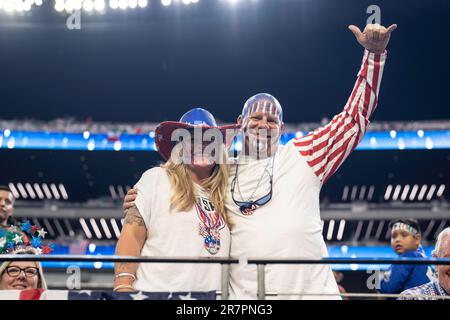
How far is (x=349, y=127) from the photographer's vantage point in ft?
6.84

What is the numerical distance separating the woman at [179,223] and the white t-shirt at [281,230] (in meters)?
0.06

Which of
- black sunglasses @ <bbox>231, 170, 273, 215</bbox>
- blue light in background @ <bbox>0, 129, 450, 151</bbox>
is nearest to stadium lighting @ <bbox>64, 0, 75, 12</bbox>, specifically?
blue light in background @ <bbox>0, 129, 450, 151</bbox>

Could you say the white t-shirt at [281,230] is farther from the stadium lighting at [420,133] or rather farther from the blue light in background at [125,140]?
the stadium lighting at [420,133]

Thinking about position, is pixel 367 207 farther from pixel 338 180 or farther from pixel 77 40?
pixel 77 40

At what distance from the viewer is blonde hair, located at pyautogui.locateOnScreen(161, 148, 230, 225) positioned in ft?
6.39

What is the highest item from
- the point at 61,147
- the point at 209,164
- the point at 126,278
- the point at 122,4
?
the point at 122,4

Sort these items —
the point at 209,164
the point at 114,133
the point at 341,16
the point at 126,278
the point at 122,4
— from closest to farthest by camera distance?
the point at 126,278, the point at 209,164, the point at 122,4, the point at 341,16, the point at 114,133

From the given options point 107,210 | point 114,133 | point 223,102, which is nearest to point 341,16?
point 223,102

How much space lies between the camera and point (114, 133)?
457 inches

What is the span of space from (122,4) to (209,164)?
8231 millimetres

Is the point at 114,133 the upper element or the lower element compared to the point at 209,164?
upper

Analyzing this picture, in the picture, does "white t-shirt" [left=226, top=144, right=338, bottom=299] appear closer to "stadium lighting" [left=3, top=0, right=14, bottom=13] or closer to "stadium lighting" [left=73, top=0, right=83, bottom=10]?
"stadium lighting" [left=73, top=0, right=83, bottom=10]

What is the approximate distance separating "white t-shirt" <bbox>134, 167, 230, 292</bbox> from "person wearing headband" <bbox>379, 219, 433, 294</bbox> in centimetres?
116

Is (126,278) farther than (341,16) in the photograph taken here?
No
